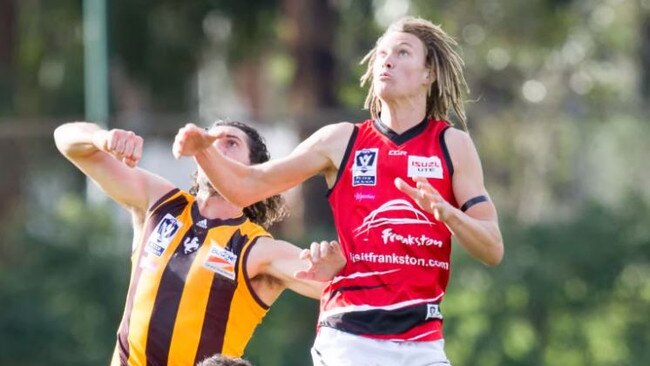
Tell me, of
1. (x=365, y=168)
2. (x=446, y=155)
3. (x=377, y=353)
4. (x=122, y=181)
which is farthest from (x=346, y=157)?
(x=122, y=181)

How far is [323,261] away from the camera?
6.80m

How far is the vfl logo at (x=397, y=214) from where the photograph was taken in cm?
689

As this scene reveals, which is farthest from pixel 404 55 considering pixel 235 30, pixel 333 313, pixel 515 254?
pixel 235 30

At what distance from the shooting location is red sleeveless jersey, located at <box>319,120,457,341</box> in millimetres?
6895

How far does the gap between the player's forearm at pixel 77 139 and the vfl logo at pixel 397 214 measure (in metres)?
1.40

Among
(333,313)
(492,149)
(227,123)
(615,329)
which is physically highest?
(227,123)

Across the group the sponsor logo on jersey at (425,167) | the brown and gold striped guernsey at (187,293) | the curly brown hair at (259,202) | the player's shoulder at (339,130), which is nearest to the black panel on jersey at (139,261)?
the brown and gold striped guernsey at (187,293)

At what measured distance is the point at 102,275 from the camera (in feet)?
55.4

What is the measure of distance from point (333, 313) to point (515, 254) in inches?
398

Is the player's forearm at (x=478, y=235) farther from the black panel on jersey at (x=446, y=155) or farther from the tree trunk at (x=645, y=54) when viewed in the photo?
the tree trunk at (x=645, y=54)

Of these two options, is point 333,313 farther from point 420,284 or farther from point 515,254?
point 515,254

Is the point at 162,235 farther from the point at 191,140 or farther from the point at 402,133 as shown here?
the point at 402,133

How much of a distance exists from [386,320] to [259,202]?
1428mm

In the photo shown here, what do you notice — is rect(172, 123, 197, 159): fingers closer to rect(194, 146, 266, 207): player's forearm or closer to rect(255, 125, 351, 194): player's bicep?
rect(194, 146, 266, 207): player's forearm
